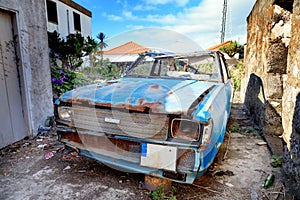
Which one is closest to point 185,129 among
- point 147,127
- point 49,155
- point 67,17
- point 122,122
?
point 147,127

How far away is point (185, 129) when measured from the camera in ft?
5.84

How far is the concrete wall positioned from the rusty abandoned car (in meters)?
1.58

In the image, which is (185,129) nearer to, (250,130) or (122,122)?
(122,122)

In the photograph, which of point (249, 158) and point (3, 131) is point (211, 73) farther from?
point (3, 131)

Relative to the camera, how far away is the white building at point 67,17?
10591 millimetres

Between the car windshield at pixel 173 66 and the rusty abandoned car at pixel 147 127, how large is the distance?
81 centimetres

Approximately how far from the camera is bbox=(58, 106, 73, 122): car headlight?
2291 mm

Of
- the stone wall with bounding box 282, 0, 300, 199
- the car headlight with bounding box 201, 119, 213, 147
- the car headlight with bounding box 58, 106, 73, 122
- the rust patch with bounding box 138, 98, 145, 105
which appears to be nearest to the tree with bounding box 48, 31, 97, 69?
the car headlight with bounding box 58, 106, 73, 122

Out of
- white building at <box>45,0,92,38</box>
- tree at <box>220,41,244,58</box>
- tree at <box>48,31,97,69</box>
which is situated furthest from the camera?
tree at <box>220,41,244,58</box>

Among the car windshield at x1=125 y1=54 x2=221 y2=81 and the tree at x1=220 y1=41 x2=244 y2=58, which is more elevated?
the tree at x1=220 y1=41 x2=244 y2=58

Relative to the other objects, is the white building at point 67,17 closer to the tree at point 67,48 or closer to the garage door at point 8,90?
the tree at point 67,48

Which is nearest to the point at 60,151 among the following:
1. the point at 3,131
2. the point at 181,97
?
the point at 3,131

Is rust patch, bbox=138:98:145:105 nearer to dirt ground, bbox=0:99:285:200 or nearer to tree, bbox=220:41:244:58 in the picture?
dirt ground, bbox=0:99:285:200

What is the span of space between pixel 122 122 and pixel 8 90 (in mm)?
2445
